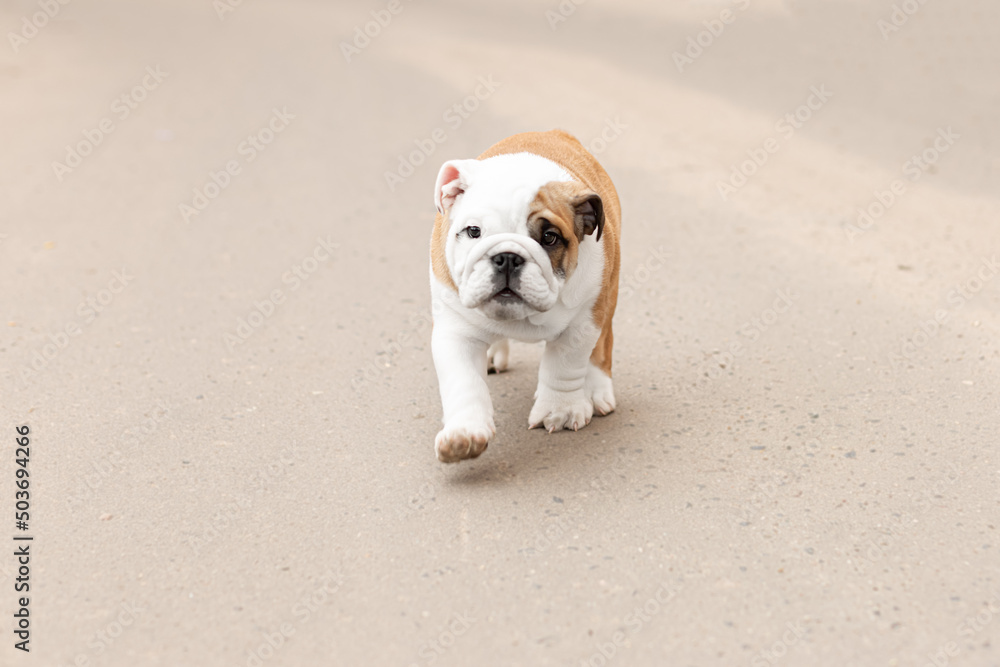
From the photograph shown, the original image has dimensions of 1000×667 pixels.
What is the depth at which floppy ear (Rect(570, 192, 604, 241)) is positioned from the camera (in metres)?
2.96

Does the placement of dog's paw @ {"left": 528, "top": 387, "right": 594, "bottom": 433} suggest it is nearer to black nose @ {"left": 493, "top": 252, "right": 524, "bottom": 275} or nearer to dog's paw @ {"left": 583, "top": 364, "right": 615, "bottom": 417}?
dog's paw @ {"left": 583, "top": 364, "right": 615, "bottom": 417}

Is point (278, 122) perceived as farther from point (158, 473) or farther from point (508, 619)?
point (508, 619)

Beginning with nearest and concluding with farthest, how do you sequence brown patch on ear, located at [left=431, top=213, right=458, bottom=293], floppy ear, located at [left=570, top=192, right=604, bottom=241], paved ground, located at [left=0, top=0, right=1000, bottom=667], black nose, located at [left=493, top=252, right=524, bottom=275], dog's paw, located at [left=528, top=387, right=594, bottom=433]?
paved ground, located at [left=0, top=0, right=1000, bottom=667] < black nose, located at [left=493, top=252, right=524, bottom=275] < floppy ear, located at [left=570, top=192, right=604, bottom=241] < brown patch on ear, located at [left=431, top=213, right=458, bottom=293] < dog's paw, located at [left=528, top=387, right=594, bottom=433]

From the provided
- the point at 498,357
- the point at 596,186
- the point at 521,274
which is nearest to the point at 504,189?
the point at 521,274

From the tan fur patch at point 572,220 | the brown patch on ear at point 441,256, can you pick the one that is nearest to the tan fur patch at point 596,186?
the tan fur patch at point 572,220

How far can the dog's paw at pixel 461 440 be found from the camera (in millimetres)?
3010

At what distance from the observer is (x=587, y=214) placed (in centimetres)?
304

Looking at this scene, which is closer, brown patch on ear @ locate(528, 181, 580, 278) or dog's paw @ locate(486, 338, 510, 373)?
brown patch on ear @ locate(528, 181, 580, 278)

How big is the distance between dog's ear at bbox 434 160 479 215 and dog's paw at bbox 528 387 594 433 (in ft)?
2.74

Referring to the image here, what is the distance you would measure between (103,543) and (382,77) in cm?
729

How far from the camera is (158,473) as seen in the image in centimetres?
332

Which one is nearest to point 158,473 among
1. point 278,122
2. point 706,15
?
point 278,122

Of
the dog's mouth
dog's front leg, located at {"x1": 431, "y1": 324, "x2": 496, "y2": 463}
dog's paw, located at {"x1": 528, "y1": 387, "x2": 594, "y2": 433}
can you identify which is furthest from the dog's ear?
dog's paw, located at {"x1": 528, "y1": 387, "x2": 594, "y2": 433}

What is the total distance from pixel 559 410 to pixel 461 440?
0.60 m
